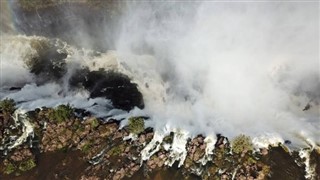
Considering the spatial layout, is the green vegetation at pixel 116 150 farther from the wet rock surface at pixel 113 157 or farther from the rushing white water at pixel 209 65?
the rushing white water at pixel 209 65

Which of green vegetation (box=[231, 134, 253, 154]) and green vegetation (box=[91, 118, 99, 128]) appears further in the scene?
green vegetation (box=[91, 118, 99, 128])

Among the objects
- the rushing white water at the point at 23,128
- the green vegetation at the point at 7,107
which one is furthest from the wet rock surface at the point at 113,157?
the green vegetation at the point at 7,107

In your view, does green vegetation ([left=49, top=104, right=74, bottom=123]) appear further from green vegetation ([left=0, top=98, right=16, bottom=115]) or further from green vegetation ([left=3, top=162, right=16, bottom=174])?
green vegetation ([left=3, top=162, right=16, bottom=174])

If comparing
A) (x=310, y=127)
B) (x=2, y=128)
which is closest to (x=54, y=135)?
(x=2, y=128)

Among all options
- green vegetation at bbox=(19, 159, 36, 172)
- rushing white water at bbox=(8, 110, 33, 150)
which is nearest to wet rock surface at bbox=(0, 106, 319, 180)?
green vegetation at bbox=(19, 159, 36, 172)

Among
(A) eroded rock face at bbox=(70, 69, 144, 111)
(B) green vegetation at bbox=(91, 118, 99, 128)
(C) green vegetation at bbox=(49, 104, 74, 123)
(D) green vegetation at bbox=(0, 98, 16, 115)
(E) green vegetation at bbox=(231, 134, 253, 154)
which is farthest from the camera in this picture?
(A) eroded rock face at bbox=(70, 69, 144, 111)

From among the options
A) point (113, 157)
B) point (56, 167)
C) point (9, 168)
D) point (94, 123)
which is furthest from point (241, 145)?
point (9, 168)
